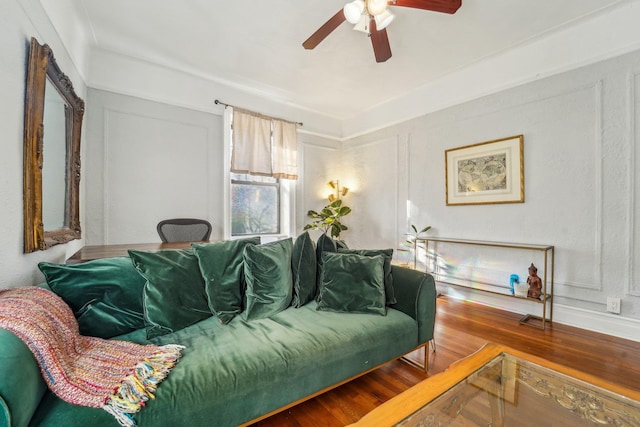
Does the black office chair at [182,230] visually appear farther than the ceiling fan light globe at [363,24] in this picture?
Yes

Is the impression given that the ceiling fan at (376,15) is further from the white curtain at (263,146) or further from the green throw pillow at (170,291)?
the green throw pillow at (170,291)

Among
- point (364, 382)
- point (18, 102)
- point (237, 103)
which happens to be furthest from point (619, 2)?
point (18, 102)

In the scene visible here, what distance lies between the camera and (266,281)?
5.93 ft

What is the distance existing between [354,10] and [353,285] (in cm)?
193

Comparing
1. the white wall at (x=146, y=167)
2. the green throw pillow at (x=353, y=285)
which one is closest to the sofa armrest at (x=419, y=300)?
the green throw pillow at (x=353, y=285)

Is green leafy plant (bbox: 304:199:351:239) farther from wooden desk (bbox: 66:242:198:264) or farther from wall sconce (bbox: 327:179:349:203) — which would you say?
wooden desk (bbox: 66:242:198:264)

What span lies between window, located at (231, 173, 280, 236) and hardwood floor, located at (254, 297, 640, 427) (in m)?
2.78

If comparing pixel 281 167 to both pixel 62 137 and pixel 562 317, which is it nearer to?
pixel 62 137

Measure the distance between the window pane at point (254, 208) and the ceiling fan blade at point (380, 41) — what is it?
261 centimetres

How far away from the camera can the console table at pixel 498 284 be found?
2605 millimetres

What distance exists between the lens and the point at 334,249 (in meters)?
2.17

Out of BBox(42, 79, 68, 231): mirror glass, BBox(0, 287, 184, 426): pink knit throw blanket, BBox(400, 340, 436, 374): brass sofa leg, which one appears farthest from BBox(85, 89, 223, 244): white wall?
BBox(400, 340, 436, 374): brass sofa leg

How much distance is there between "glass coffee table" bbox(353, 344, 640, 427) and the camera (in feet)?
3.15

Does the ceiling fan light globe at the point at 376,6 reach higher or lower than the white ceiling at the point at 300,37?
lower
